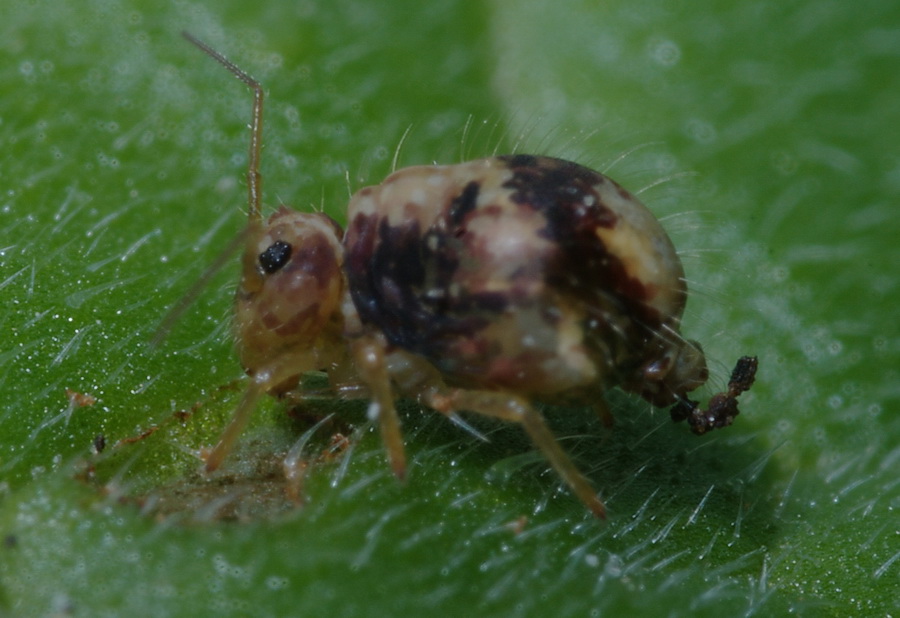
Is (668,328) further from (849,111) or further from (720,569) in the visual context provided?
(849,111)

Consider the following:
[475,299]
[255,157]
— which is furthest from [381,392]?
[255,157]

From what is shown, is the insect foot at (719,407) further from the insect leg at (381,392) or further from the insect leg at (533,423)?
the insect leg at (381,392)

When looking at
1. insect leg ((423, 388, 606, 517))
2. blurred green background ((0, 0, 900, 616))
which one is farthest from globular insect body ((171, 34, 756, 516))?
blurred green background ((0, 0, 900, 616))

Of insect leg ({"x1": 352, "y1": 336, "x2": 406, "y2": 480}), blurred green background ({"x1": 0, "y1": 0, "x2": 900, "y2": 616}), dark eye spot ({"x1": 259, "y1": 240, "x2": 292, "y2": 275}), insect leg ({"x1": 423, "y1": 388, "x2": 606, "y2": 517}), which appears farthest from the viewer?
dark eye spot ({"x1": 259, "y1": 240, "x2": 292, "y2": 275})

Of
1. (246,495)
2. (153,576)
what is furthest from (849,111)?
(153,576)

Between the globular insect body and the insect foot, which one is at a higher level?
the globular insect body

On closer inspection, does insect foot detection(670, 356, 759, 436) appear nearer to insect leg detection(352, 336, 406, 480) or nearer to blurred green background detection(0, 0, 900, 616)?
blurred green background detection(0, 0, 900, 616)

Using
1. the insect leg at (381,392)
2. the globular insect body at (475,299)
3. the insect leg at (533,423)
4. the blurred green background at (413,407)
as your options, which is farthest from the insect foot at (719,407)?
the insect leg at (381,392)
